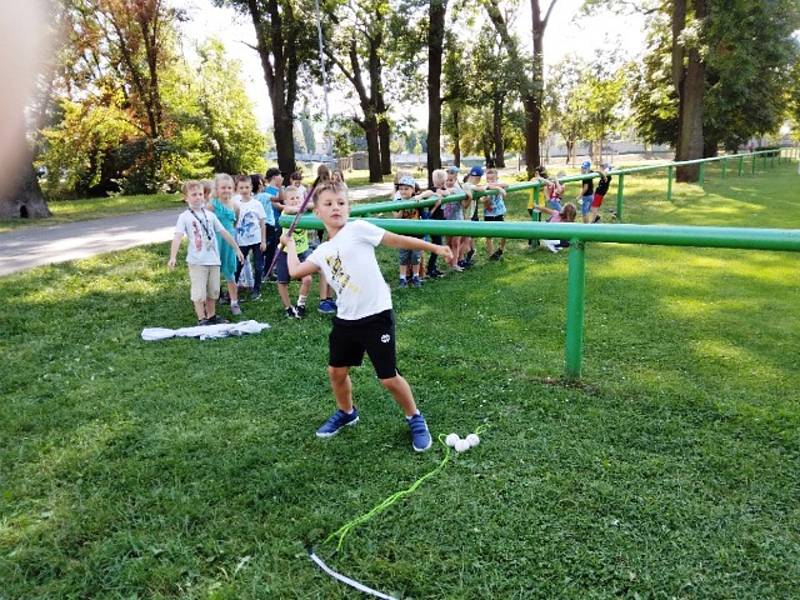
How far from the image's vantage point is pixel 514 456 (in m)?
3.30

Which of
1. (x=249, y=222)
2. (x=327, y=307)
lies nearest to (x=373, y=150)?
(x=249, y=222)

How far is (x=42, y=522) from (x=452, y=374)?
2.73m

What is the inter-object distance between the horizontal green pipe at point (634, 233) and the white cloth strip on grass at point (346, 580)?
237 centimetres

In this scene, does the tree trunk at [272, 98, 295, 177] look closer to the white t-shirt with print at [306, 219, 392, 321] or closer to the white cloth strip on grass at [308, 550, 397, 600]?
the white t-shirt with print at [306, 219, 392, 321]

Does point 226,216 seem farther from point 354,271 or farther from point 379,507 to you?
point 379,507

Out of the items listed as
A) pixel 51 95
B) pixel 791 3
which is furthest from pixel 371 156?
pixel 791 3

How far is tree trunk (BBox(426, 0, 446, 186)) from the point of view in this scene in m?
19.0

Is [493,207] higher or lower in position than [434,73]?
lower

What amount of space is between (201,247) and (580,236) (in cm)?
415

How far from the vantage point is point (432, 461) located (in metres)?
3.30

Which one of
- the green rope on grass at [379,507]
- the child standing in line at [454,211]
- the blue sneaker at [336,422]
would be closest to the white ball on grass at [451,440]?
the green rope on grass at [379,507]

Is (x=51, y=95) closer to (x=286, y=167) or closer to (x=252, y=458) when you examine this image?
(x=286, y=167)

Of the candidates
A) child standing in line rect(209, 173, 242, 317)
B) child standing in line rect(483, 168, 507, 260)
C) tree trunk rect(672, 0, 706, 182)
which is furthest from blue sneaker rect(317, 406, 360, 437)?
tree trunk rect(672, 0, 706, 182)

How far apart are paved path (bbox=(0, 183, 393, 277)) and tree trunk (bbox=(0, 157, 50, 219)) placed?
1.75 metres
